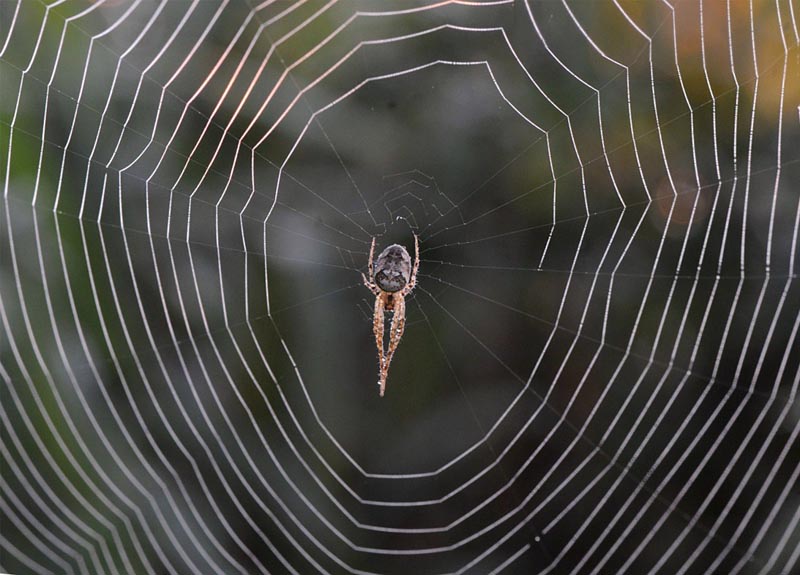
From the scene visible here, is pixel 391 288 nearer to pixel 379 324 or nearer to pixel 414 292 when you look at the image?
pixel 379 324

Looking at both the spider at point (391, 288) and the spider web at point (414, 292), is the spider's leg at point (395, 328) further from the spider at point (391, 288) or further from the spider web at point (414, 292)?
the spider web at point (414, 292)

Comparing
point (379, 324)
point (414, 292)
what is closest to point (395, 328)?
point (379, 324)

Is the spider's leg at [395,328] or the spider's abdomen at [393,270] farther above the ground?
the spider's abdomen at [393,270]

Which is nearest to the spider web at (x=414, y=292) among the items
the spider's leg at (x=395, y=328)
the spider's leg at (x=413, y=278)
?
the spider's leg at (x=413, y=278)

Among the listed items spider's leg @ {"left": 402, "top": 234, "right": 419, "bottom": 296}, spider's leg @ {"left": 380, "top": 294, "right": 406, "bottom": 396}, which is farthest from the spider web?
spider's leg @ {"left": 380, "top": 294, "right": 406, "bottom": 396}

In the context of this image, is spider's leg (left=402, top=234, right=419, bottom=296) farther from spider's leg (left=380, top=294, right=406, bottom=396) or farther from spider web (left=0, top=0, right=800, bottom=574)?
spider web (left=0, top=0, right=800, bottom=574)
